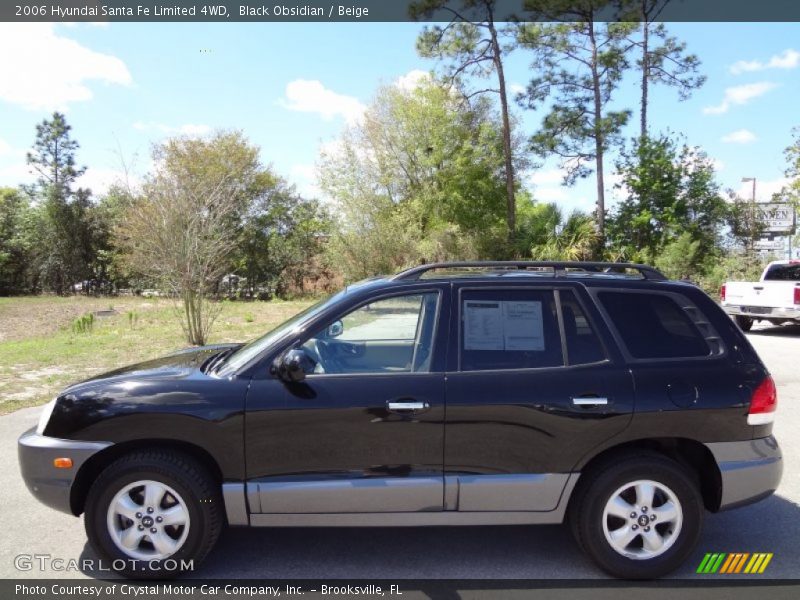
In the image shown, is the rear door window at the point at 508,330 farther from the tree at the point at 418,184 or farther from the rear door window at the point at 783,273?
the tree at the point at 418,184

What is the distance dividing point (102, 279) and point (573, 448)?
3891cm

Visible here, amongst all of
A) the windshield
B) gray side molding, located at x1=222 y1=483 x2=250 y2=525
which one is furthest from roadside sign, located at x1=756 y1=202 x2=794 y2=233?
gray side molding, located at x1=222 y1=483 x2=250 y2=525

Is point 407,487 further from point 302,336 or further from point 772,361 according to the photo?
point 772,361

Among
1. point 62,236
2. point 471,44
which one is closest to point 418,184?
point 471,44

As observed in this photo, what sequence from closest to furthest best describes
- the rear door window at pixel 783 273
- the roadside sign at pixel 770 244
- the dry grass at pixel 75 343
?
the dry grass at pixel 75 343, the rear door window at pixel 783 273, the roadside sign at pixel 770 244

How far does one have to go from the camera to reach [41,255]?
36.0 meters

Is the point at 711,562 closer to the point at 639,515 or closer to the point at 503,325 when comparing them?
the point at 639,515

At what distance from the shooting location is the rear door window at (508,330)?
11.5 ft

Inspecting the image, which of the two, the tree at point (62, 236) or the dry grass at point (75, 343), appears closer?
the dry grass at point (75, 343)

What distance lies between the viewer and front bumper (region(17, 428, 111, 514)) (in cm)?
338

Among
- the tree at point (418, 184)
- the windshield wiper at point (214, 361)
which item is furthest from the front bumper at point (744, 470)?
the tree at point (418, 184)

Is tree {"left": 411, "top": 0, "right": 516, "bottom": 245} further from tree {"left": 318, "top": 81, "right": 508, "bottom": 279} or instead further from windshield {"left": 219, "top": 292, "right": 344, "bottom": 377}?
windshield {"left": 219, "top": 292, "right": 344, "bottom": 377}

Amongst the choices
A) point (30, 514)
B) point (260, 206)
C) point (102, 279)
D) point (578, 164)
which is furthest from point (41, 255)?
point (30, 514)

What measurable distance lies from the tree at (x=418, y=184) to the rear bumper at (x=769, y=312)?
482 inches
